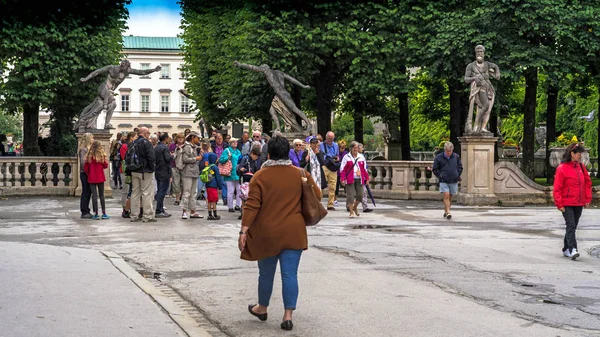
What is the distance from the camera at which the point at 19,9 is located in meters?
37.6

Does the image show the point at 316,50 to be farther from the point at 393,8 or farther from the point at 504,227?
the point at 504,227

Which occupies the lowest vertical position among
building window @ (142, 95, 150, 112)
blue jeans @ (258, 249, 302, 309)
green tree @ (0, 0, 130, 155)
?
blue jeans @ (258, 249, 302, 309)

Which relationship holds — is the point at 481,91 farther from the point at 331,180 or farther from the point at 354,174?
the point at 354,174

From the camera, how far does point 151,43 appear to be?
120 meters

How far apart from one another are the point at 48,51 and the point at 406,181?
51.4 feet

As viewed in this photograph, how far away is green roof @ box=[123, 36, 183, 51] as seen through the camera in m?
119

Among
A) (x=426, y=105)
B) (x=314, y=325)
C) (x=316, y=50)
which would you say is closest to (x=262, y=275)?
(x=314, y=325)

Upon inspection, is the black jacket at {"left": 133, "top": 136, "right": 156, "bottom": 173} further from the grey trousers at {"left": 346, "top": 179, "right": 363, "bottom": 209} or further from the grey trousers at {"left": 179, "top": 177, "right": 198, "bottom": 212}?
the grey trousers at {"left": 346, "top": 179, "right": 363, "bottom": 209}

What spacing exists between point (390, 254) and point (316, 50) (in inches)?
956

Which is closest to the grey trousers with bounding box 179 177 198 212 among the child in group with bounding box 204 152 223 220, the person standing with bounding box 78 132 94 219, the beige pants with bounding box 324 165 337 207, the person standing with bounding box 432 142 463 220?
the child in group with bounding box 204 152 223 220

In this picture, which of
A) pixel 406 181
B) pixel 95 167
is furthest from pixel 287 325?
pixel 406 181

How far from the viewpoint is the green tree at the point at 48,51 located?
37.6 metres

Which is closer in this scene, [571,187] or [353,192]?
[571,187]

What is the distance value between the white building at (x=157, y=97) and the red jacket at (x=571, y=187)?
106727 mm
